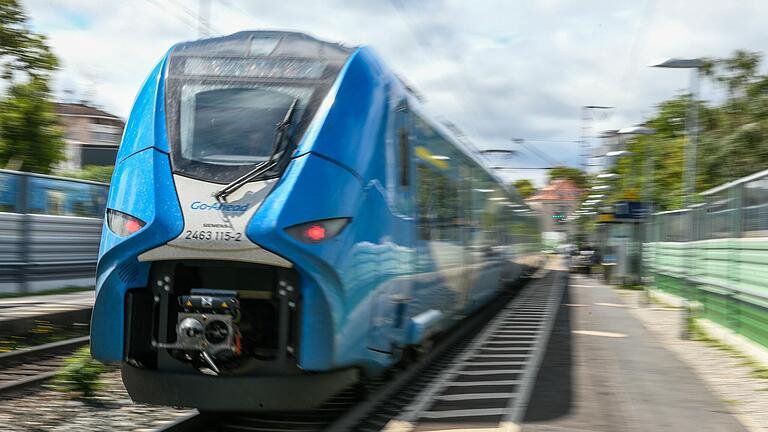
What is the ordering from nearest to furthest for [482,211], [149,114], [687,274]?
[149,114] < [482,211] < [687,274]

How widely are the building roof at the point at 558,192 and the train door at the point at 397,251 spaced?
440 feet

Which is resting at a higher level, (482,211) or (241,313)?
(482,211)

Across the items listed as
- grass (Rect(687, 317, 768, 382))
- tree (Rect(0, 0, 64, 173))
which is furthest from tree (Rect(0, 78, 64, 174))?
grass (Rect(687, 317, 768, 382))

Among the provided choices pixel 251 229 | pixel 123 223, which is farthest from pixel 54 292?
pixel 251 229

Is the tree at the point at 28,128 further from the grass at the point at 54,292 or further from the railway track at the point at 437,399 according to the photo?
the railway track at the point at 437,399

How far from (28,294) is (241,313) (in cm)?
1214

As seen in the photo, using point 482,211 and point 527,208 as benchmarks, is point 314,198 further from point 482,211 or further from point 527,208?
point 527,208

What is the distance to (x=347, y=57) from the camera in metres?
6.90

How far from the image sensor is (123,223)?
625 cm

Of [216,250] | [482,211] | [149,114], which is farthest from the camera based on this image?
[482,211]

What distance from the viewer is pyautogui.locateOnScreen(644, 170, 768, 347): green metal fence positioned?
35.8 ft

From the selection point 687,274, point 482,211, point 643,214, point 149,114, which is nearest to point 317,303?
point 149,114

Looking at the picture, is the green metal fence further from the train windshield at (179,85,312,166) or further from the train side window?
the train windshield at (179,85,312,166)

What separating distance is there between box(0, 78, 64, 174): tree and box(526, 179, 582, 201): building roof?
115215mm
